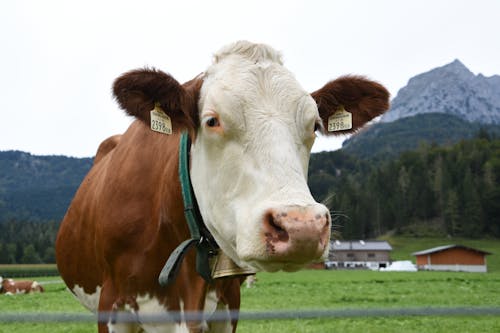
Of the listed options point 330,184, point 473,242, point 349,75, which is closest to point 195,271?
point 349,75

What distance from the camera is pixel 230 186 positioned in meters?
2.97

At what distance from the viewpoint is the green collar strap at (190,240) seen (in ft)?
11.5

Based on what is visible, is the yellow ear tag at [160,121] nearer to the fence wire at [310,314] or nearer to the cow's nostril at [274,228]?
the cow's nostril at [274,228]

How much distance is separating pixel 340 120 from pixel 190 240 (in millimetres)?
1418

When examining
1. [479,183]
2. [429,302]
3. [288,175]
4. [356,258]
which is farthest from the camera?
[479,183]

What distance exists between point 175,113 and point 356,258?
3646 inches

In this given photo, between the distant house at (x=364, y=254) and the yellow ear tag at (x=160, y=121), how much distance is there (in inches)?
3295

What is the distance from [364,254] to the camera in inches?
3575

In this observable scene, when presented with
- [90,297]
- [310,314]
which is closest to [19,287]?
[90,297]

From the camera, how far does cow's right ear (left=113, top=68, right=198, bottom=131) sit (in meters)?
3.42

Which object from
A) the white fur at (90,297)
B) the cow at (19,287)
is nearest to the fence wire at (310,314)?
the white fur at (90,297)

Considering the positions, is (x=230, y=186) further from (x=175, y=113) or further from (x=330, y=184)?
(x=330, y=184)

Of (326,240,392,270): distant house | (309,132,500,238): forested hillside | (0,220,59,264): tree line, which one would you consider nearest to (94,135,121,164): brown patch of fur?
(326,240,392,270): distant house

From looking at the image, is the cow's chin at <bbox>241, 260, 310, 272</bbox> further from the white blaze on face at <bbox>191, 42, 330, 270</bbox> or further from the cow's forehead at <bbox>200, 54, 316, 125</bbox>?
the cow's forehead at <bbox>200, 54, 316, 125</bbox>
